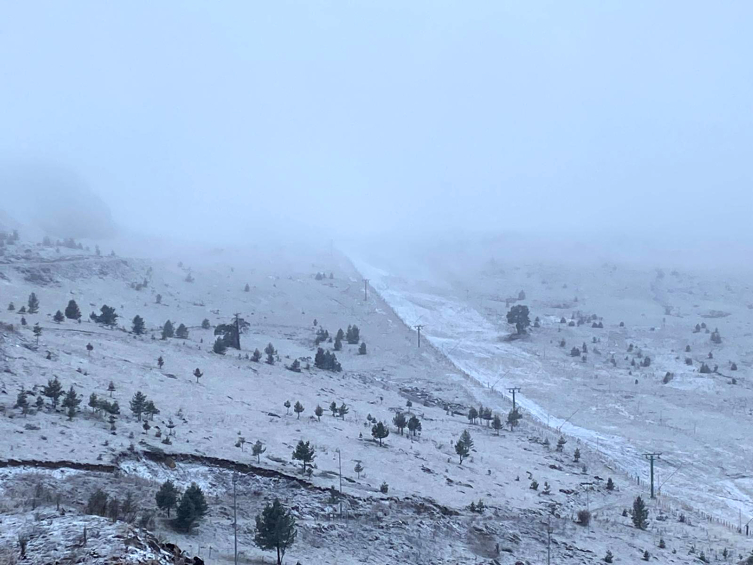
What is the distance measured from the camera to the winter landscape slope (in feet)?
64.7

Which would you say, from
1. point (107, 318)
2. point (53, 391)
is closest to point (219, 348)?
point (107, 318)

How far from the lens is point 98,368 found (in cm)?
3216

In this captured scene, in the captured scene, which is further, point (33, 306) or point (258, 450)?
point (33, 306)

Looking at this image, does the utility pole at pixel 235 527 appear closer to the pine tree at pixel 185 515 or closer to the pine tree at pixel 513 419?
the pine tree at pixel 185 515

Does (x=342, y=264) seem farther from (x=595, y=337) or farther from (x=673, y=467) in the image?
(x=673, y=467)

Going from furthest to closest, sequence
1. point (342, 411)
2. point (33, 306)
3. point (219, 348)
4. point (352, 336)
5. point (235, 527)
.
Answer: point (352, 336)
point (33, 306)
point (219, 348)
point (342, 411)
point (235, 527)

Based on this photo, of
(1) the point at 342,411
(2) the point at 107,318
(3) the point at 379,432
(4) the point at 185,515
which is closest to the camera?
(4) the point at 185,515

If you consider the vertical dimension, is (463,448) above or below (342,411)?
below

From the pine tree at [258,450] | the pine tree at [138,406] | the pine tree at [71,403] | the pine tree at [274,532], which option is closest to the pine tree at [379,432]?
the pine tree at [258,450]

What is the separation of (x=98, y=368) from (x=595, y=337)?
52.4m

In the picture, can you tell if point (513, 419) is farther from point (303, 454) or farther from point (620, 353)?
point (620, 353)

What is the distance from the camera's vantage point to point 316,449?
2781 cm

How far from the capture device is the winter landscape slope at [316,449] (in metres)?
19.7

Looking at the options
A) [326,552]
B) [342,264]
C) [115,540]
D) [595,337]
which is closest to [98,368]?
[326,552]
